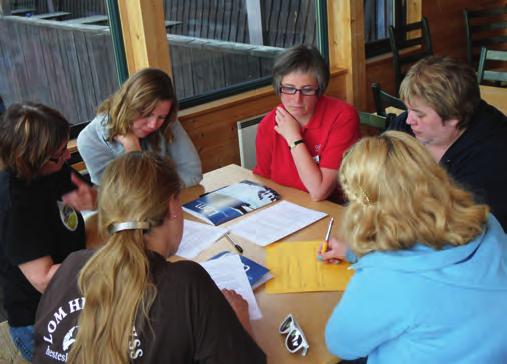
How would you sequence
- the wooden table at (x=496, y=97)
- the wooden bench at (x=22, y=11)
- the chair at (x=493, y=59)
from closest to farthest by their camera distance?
1. the wooden bench at (x=22, y=11)
2. the wooden table at (x=496, y=97)
3. the chair at (x=493, y=59)

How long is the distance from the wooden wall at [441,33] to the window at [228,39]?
2.08 feet

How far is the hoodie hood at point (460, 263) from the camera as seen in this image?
1025 millimetres

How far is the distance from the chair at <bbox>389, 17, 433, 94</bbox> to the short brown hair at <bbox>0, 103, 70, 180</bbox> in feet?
9.53

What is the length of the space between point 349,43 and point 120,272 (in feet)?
9.79

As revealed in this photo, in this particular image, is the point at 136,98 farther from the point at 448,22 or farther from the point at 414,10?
the point at 448,22

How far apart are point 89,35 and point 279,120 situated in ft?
3.98

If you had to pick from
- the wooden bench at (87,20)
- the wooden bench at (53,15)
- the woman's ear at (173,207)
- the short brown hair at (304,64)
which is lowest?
the woman's ear at (173,207)

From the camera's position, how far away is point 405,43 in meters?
3.89

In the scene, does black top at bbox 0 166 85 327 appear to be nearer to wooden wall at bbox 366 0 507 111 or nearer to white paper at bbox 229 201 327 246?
white paper at bbox 229 201 327 246

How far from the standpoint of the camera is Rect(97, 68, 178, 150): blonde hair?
2102mm

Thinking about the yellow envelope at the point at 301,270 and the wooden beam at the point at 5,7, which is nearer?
the yellow envelope at the point at 301,270

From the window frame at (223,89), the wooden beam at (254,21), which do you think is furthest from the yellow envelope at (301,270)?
the wooden beam at (254,21)

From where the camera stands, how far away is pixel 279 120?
2271 millimetres

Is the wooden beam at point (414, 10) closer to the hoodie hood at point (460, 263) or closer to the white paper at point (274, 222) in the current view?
the white paper at point (274, 222)
